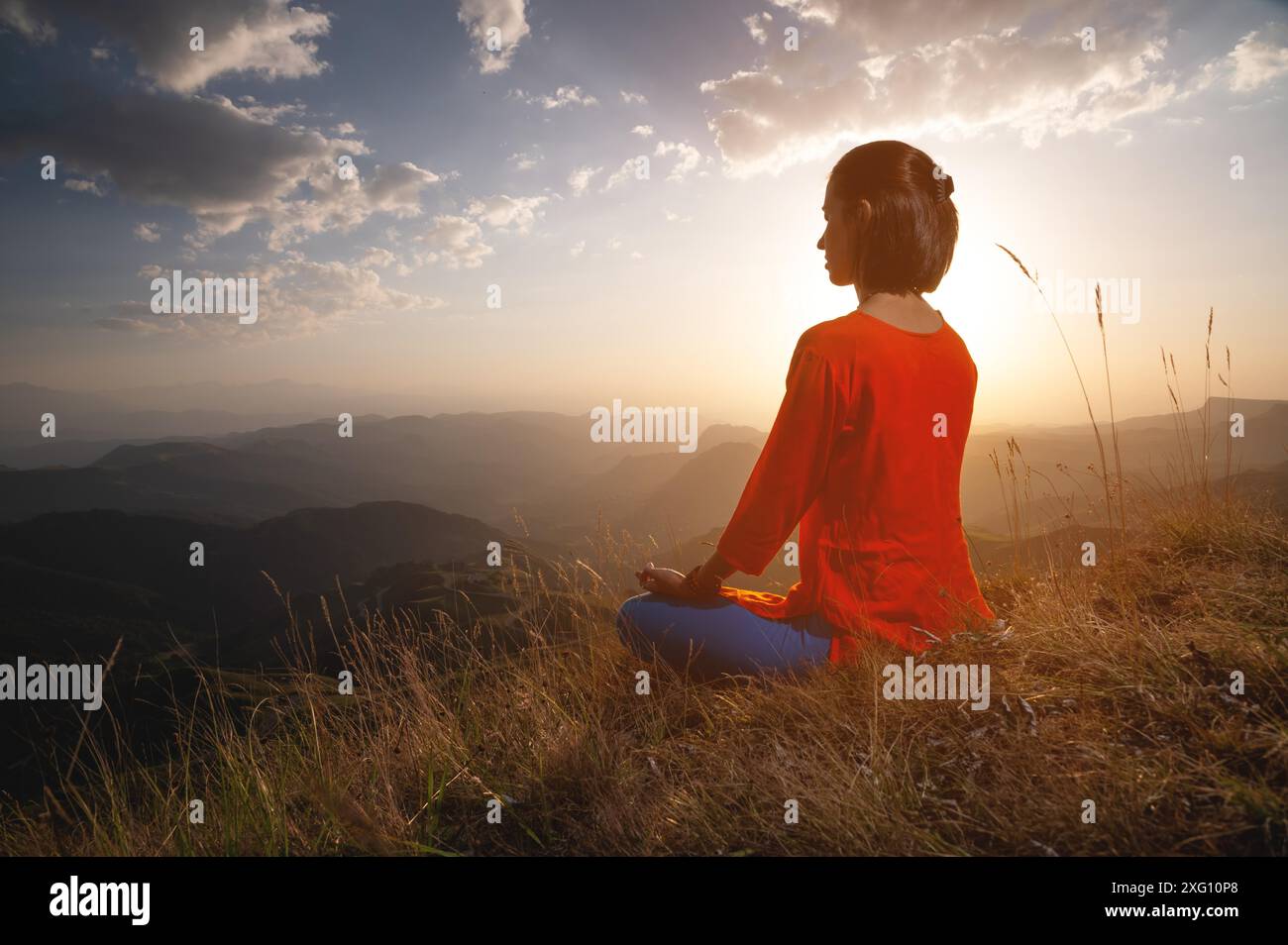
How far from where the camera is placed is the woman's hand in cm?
280

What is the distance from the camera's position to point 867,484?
252 centimetres

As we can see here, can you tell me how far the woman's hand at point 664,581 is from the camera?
2803 mm

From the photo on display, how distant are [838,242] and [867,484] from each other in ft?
3.56

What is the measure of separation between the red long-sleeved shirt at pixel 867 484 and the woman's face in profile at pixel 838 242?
24 cm

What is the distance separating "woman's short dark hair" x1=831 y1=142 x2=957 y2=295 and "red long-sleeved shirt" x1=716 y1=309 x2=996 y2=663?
0.24m

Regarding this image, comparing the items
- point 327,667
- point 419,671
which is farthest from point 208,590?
point 419,671

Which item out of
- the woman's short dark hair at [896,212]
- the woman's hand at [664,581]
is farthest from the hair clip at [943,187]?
the woman's hand at [664,581]
